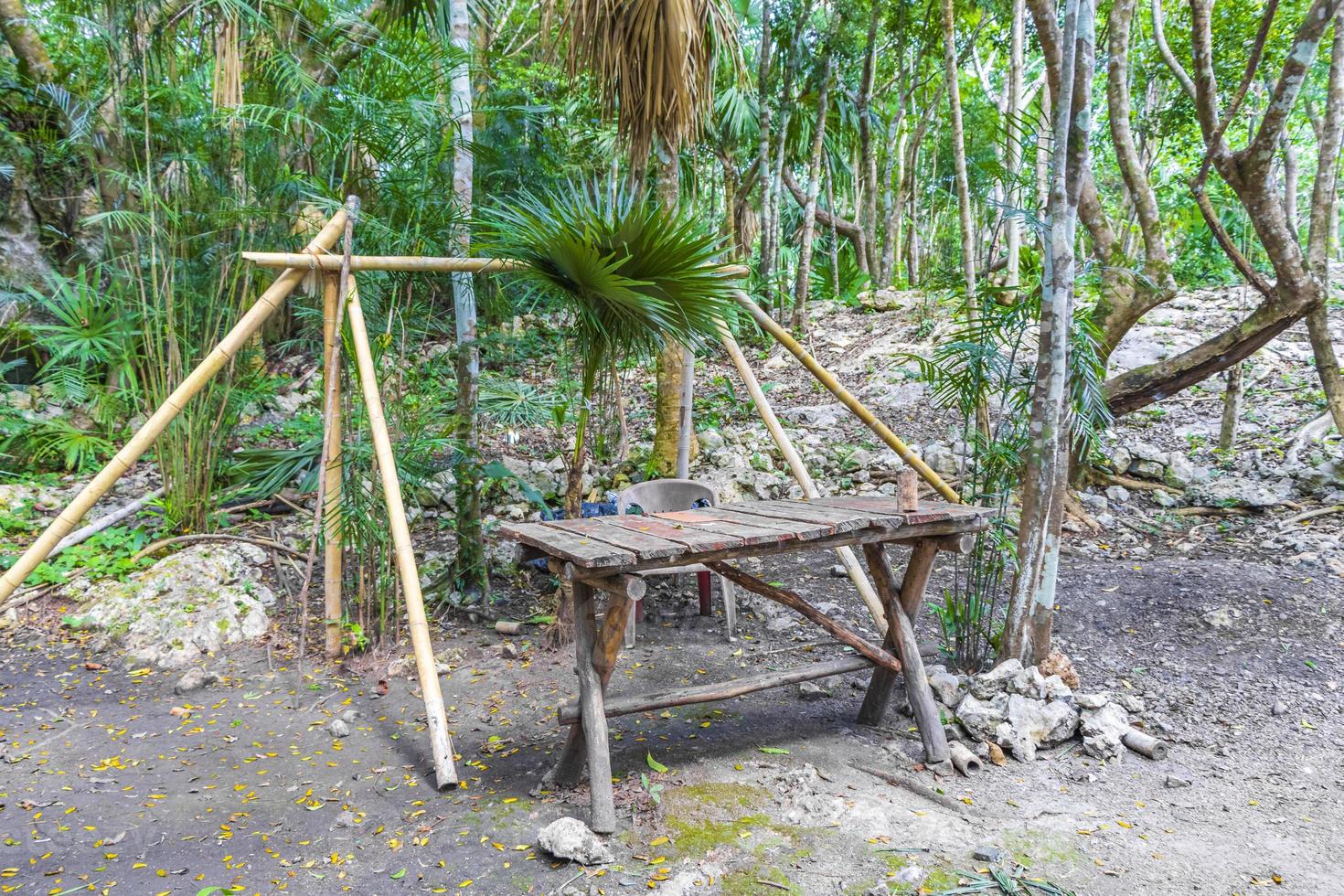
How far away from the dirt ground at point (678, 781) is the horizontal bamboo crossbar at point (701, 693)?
269mm

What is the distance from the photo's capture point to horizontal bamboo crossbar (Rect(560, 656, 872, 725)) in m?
2.73

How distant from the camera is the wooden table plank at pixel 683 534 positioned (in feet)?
8.13

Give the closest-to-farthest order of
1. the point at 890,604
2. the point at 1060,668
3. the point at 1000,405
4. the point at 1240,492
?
the point at 890,604 → the point at 1060,668 → the point at 1000,405 → the point at 1240,492

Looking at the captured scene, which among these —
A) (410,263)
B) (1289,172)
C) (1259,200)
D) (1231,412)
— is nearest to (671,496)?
(410,263)

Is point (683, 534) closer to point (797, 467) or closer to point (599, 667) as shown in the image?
point (599, 667)

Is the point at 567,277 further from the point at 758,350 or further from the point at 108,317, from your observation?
the point at 758,350

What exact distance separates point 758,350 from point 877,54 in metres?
6.36

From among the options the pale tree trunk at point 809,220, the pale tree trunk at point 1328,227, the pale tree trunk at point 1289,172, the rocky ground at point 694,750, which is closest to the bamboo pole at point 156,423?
the rocky ground at point 694,750

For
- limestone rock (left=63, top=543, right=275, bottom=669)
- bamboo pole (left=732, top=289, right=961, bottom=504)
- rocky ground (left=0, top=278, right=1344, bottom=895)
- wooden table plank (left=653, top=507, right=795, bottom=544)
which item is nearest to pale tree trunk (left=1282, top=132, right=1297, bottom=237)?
rocky ground (left=0, top=278, right=1344, bottom=895)

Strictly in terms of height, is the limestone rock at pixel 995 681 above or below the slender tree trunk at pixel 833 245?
below

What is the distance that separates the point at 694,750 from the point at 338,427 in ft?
7.06

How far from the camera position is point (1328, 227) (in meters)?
5.37

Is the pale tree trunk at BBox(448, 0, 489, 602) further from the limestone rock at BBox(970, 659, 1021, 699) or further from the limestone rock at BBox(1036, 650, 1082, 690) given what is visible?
the limestone rock at BBox(1036, 650, 1082, 690)

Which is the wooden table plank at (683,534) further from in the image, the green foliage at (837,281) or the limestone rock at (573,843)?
the green foliage at (837,281)
